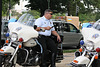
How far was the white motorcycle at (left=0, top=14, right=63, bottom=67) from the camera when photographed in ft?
18.8

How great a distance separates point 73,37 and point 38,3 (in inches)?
611

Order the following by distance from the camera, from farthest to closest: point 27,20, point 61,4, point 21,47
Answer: point 61,4, point 27,20, point 21,47

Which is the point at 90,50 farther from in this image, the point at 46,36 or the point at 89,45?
the point at 46,36

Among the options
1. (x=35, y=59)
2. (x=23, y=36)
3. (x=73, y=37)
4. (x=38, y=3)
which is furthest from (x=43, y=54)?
(x=38, y=3)

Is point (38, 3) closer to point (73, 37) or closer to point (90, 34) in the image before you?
point (73, 37)

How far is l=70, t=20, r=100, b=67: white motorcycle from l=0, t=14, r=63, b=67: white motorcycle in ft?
4.28

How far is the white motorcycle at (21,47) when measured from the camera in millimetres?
5723

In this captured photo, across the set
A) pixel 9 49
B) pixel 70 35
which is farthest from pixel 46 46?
pixel 70 35

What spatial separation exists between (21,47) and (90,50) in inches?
70.1

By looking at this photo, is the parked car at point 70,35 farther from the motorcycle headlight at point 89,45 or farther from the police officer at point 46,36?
the motorcycle headlight at point 89,45

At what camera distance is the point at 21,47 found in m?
5.96

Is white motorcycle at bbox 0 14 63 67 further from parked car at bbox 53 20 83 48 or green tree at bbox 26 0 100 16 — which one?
green tree at bbox 26 0 100 16

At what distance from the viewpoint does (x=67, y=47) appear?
1438 centimetres

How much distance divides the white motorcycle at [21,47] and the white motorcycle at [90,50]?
1305 millimetres
